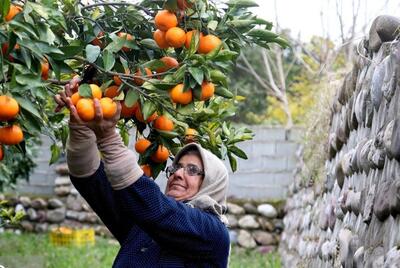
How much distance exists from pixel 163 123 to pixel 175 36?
410mm

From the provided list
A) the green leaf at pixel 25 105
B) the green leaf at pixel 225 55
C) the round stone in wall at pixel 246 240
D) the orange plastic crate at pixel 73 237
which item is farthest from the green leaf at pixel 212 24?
the orange plastic crate at pixel 73 237

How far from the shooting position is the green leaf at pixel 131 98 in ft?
8.72

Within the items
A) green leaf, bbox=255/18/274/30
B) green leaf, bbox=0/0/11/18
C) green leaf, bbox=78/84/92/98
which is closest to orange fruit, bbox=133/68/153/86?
green leaf, bbox=78/84/92/98

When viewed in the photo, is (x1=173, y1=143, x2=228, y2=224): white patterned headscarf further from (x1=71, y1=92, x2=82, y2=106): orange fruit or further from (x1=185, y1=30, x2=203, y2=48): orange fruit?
(x1=71, y1=92, x2=82, y2=106): orange fruit

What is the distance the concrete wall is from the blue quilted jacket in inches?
300

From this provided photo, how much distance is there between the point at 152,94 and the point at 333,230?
2.53m

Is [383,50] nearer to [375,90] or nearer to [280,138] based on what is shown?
[375,90]

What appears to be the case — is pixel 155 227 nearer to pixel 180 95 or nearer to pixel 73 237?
pixel 180 95

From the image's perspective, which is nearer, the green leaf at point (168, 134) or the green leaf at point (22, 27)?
the green leaf at point (22, 27)

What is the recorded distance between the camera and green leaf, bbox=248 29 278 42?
289 centimetres

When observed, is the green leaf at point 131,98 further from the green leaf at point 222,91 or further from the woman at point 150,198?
the green leaf at point 222,91

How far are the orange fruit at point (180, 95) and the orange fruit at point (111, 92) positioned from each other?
0.19 meters

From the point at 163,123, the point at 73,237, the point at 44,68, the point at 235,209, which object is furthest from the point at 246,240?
the point at 44,68

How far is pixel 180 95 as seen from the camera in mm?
2621
